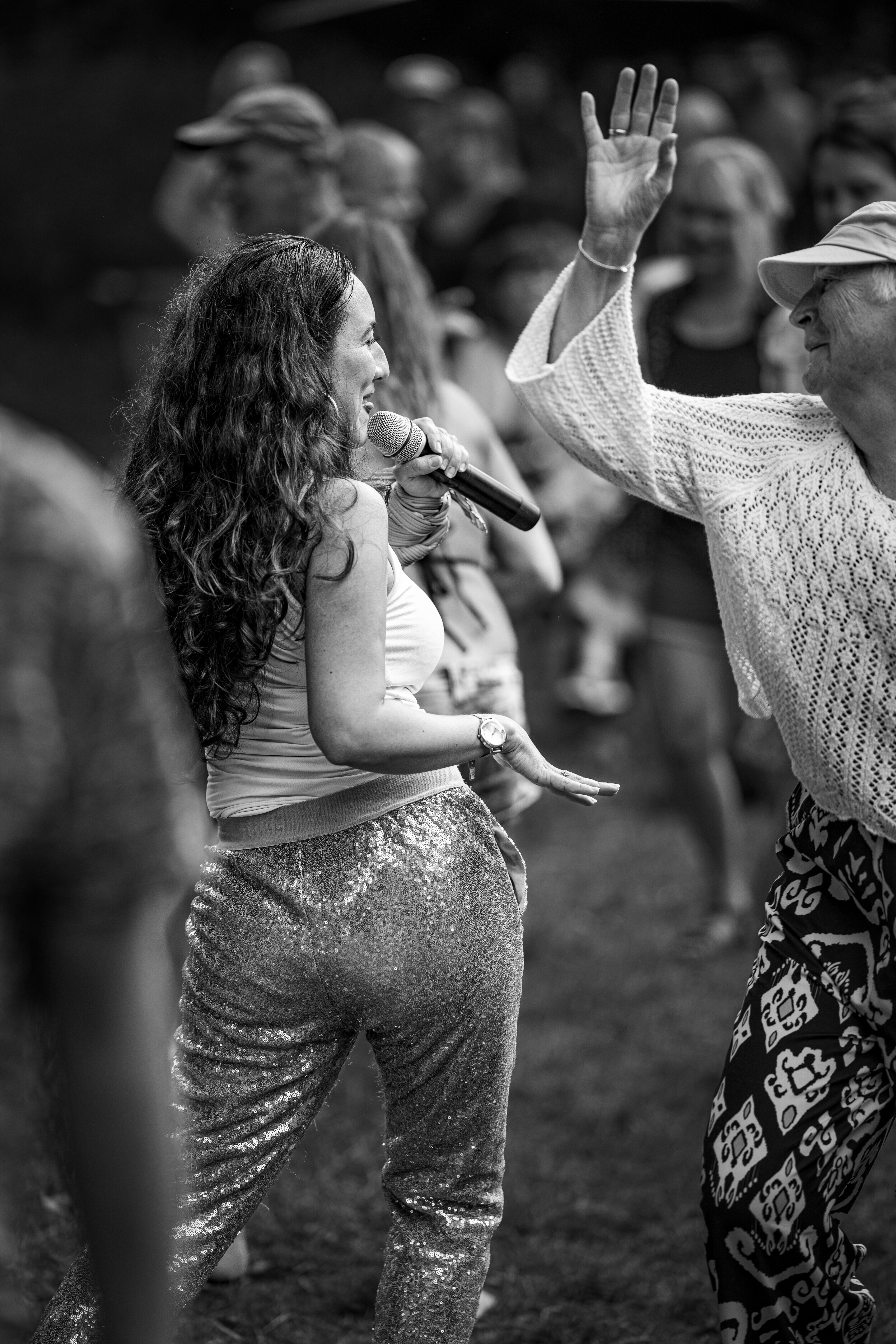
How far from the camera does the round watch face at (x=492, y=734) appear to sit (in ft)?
8.00

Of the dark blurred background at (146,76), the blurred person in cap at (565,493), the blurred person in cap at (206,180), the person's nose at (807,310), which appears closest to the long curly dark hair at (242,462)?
the person's nose at (807,310)

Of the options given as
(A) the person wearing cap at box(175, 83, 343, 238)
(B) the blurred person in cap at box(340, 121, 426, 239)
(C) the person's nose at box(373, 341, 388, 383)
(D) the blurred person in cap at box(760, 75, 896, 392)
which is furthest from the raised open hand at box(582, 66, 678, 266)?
(B) the blurred person in cap at box(340, 121, 426, 239)

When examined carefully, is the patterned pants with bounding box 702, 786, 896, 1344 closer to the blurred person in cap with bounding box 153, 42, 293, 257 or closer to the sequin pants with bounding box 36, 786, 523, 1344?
the sequin pants with bounding box 36, 786, 523, 1344

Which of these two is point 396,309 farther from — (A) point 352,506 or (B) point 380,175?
(B) point 380,175

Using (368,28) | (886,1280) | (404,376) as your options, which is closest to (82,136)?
(368,28)

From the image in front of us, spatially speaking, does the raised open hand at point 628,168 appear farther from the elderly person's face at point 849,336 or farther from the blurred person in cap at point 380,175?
the blurred person in cap at point 380,175

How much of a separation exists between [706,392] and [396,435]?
3.06 meters

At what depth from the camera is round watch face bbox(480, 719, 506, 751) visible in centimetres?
244

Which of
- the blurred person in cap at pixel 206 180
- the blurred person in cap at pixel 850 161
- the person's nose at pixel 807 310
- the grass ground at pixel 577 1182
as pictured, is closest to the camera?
the person's nose at pixel 807 310

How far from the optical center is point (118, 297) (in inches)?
347

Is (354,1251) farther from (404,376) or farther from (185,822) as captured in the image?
(185,822)

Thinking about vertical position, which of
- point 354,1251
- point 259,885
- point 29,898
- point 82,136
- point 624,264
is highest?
point 82,136

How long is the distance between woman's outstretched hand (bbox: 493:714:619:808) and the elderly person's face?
722 millimetres

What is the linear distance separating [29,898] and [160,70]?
45.9 feet
